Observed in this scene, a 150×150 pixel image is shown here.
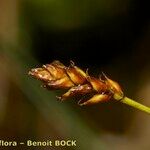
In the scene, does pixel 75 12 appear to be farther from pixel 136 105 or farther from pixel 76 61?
pixel 136 105

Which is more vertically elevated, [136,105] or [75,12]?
[75,12]

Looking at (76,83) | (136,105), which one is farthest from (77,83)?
(136,105)

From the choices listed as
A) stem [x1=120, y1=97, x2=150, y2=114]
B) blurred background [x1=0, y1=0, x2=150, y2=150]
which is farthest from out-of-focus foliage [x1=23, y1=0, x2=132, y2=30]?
stem [x1=120, y1=97, x2=150, y2=114]

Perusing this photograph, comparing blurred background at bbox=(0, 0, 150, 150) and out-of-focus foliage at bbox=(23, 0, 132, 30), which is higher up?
out-of-focus foliage at bbox=(23, 0, 132, 30)

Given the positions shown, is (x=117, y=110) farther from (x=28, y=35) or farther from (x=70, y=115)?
(x=28, y=35)

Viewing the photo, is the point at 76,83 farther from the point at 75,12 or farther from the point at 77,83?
the point at 75,12

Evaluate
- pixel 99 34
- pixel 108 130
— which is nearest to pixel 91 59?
pixel 99 34

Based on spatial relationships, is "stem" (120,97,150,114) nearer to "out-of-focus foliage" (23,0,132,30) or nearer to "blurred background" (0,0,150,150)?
"blurred background" (0,0,150,150)
